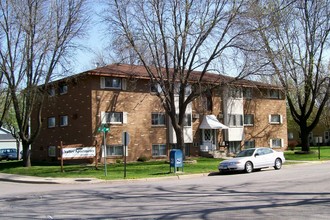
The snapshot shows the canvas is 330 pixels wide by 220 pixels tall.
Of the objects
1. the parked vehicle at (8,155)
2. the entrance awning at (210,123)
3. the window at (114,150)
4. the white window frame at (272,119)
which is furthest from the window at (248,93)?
the parked vehicle at (8,155)

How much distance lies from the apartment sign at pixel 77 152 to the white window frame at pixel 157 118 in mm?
10175

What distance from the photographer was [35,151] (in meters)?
40.4

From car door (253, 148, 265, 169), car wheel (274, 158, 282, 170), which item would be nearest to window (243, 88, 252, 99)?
car wheel (274, 158, 282, 170)

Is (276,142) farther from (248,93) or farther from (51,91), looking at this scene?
(51,91)

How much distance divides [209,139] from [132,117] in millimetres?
9229

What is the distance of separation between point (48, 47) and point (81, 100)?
18.6 ft

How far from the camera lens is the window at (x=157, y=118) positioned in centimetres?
3669

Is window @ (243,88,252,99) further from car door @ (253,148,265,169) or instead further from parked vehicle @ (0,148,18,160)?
parked vehicle @ (0,148,18,160)

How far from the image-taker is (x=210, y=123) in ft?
129

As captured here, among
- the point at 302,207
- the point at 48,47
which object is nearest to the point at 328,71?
the point at 48,47

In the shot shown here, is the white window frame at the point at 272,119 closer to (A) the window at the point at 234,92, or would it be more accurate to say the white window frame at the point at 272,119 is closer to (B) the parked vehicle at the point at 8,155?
(A) the window at the point at 234,92

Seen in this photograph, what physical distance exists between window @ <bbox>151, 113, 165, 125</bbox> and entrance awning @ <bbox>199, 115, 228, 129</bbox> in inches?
167

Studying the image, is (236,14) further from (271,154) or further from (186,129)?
(186,129)

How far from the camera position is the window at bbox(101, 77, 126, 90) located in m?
33.9
